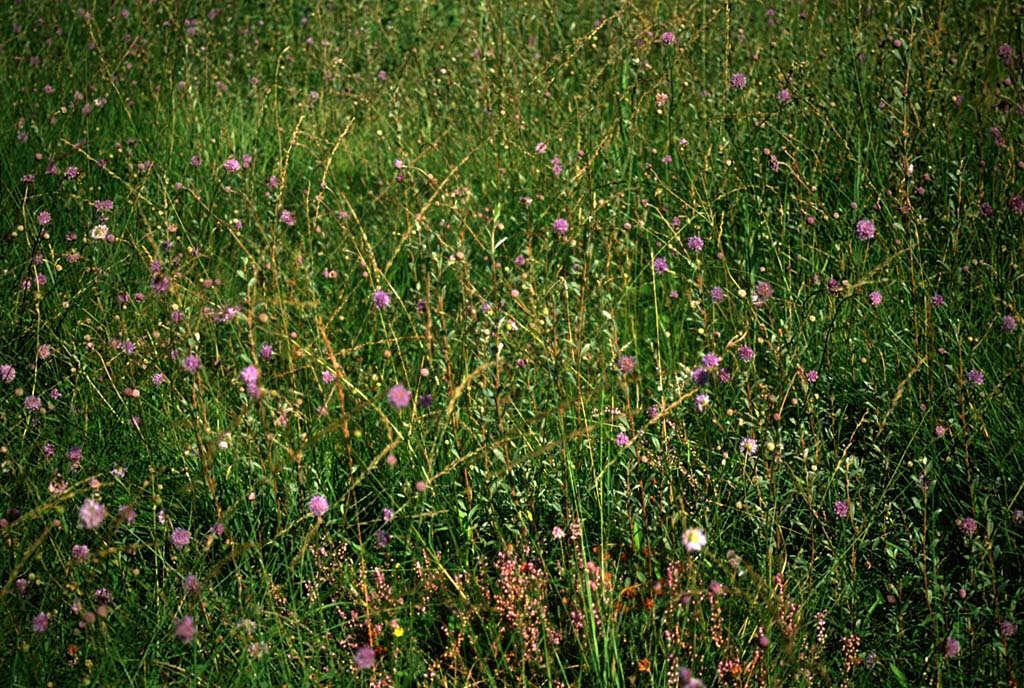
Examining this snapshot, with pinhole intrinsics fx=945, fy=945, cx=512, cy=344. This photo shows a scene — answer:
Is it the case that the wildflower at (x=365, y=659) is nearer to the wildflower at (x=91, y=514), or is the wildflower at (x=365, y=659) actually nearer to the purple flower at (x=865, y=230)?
the wildflower at (x=91, y=514)

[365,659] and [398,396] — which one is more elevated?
[398,396]

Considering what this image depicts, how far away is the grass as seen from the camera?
160cm

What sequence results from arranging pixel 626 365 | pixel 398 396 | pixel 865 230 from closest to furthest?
1. pixel 398 396
2. pixel 626 365
3. pixel 865 230

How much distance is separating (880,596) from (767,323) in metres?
0.84

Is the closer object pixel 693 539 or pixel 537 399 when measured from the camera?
pixel 693 539

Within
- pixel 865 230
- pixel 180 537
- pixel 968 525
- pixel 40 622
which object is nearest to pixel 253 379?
pixel 180 537

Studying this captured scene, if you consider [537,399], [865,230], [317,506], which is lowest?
[537,399]

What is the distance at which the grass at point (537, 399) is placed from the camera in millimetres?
1603

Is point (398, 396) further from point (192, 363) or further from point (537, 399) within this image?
point (537, 399)

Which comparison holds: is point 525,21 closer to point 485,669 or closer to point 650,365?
point 650,365

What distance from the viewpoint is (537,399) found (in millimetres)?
2180

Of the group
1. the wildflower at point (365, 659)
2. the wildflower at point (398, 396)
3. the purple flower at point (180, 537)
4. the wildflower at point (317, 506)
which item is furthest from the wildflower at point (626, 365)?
the purple flower at point (180, 537)

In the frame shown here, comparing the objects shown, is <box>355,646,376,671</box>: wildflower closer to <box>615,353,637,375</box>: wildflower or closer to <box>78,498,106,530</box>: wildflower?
<box>78,498,106,530</box>: wildflower

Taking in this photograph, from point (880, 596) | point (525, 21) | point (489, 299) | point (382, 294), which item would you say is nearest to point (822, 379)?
point (880, 596)
